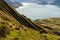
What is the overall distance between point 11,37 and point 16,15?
918 inches

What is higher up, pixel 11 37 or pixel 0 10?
pixel 0 10

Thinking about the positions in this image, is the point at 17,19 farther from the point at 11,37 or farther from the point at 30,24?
the point at 11,37

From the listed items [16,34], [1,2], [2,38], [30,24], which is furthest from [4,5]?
[2,38]

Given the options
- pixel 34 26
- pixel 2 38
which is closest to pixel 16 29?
pixel 2 38

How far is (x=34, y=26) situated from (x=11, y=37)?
21939mm

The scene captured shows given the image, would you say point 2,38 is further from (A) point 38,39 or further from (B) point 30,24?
(B) point 30,24

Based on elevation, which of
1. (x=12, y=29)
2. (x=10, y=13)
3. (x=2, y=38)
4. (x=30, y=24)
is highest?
(x=10, y=13)

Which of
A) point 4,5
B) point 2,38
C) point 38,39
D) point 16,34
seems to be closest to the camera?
point 2,38

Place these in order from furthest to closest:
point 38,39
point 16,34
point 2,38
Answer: point 38,39
point 16,34
point 2,38

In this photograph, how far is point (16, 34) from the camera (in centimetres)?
4797

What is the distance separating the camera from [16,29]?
5253cm

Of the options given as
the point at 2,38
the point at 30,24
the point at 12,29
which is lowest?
the point at 2,38

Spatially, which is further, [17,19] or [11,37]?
[17,19]

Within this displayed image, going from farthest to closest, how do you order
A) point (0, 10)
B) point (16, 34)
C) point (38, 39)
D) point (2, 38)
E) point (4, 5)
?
point (4, 5)
point (0, 10)
point (38, 39)
point (16, 34)
point (2, 38)
